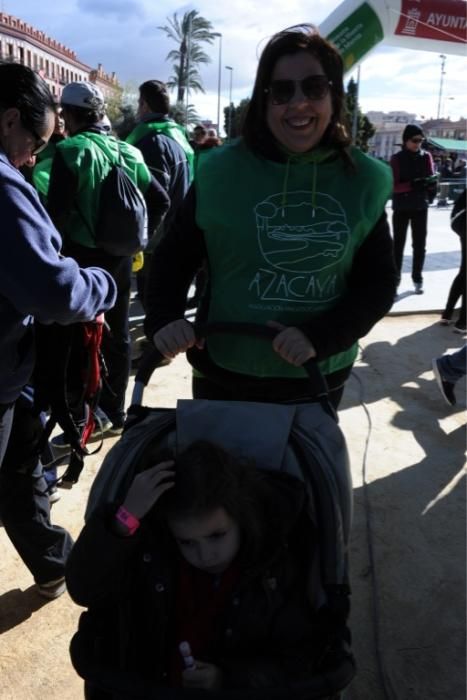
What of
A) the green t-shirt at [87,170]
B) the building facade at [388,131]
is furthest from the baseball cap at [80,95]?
the building facade at [388,131]

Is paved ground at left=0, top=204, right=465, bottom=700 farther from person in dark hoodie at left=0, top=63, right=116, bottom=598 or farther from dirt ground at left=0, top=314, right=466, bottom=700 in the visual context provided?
person in dark hoodie at left=0, top=63, right=116, bottom=598

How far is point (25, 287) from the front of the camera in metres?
1.53

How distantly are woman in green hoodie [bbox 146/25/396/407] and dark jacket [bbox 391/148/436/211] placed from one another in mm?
5162

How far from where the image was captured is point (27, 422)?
2020 millimetres

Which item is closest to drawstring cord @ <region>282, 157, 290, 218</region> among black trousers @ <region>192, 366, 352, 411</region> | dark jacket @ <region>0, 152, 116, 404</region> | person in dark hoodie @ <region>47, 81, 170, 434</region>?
black trousers @ <region>192, 366, 352, 411</region>

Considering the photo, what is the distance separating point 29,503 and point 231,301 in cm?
106

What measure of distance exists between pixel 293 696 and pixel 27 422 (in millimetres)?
1298

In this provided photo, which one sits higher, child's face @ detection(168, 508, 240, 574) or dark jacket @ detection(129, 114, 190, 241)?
dark jacket @ detection(129, 114, 190, 241)

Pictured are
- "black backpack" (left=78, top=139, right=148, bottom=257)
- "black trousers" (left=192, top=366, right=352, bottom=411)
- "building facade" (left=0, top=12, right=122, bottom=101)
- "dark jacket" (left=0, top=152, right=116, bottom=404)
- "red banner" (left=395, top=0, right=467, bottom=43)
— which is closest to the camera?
"dark jacket" (left=0, top=152, right=116, bottom=404)

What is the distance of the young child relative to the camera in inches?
49.6

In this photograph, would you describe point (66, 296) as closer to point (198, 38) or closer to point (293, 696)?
point (293, 696)

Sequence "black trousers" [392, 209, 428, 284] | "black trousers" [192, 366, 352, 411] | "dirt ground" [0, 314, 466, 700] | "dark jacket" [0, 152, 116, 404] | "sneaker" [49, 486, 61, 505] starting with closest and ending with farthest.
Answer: "dark jacket" [0, 152, 116, 404]
"black trousers" [192, 366, 352, 411]
"dirt ground" [0, 314, 466, 700]
"sneaker" [49, 486, 61, 505]
"black trousers" [392, 209, 428, 284]

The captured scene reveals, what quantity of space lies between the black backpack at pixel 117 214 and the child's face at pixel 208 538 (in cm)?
209

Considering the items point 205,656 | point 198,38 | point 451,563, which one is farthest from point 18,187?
point 198,38
